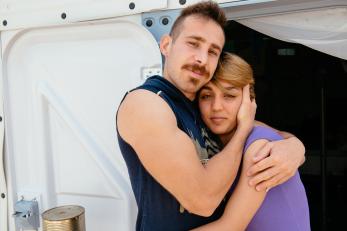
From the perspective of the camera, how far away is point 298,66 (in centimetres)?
577

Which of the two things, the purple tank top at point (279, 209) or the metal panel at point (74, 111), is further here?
the metal panel at point (74, 111)

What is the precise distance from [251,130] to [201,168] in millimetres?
368

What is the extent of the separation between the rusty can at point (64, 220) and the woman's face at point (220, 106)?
2.99ft

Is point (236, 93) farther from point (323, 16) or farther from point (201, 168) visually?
point (323, 16)

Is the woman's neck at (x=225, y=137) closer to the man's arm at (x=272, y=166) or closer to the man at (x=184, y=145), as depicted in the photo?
the man at (x=184, y=145)

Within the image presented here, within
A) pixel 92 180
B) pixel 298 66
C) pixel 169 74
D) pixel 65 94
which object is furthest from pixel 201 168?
pixel 298 66

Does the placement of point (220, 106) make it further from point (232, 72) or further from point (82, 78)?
point (82, 78)

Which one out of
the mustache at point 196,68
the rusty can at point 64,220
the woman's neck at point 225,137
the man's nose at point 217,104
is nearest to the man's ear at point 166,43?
the mustache at point 196,68

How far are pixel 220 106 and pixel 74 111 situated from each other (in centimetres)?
105

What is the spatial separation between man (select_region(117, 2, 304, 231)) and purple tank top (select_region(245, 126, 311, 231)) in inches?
2.1

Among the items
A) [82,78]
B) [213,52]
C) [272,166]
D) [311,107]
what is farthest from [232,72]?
[311,107]

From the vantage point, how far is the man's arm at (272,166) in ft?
4.34

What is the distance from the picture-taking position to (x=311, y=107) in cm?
598

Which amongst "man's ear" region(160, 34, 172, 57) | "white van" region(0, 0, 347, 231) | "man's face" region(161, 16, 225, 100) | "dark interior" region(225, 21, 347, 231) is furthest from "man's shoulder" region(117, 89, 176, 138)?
"dark interior" region(225, 21, 347, 231)
